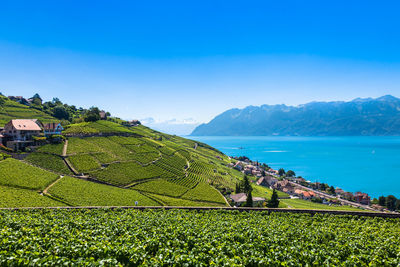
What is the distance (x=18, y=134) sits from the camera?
2621 inches

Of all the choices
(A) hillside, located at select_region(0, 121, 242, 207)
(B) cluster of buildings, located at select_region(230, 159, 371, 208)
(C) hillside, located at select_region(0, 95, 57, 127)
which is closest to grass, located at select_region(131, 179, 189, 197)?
(A) hillside, located at select_region(0, 121, 242, 207)

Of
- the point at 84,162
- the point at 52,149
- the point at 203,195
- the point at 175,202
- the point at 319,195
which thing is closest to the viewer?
the point at 175,202

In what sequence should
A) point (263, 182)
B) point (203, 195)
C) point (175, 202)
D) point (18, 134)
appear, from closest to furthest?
point (175, 202) → point (203, 195) → point (18, 134) → point (263, 182)

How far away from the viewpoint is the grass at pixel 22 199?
114 ft

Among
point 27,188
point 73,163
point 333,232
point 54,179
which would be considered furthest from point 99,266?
point 73,163

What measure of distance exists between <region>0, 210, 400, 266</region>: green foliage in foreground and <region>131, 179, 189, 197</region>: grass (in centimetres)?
3243

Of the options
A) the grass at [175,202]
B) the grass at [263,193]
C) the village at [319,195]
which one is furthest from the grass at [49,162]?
the grass at [263,193]

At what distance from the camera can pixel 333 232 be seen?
22.8 m

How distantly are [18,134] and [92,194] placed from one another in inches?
1630

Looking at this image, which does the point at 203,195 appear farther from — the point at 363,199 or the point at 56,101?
the point at 56,101

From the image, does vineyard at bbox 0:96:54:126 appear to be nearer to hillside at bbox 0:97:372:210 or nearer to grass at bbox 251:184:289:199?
hillside at bbox 0:97:372:210

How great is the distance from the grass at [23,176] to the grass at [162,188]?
70.4ft

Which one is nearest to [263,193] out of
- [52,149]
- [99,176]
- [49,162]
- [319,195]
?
[319,195]

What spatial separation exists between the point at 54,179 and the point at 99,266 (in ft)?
158
